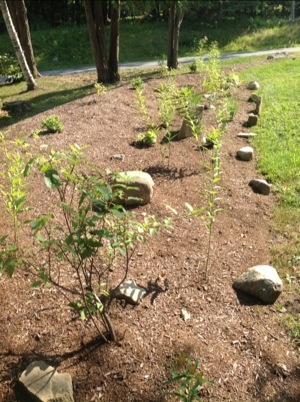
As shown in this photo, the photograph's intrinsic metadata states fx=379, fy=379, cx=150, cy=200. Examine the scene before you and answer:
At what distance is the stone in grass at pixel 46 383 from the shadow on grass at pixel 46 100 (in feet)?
23.2

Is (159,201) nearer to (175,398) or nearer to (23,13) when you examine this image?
(175,398)

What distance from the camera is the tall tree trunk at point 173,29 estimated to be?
45.1ft

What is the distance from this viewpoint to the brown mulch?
2924mm

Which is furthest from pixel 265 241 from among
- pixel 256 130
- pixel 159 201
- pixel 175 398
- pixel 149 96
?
pixel 149 96

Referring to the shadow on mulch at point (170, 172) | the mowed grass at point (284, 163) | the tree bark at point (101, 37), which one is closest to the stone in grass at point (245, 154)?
the mowed grass at point (284, 163)

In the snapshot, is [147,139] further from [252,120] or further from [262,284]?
[262,284]

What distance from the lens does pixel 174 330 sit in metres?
3.36

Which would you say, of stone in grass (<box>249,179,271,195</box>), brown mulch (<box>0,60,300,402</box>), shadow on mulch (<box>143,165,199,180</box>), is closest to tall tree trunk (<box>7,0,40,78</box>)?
shadow on mulch (<box>143,165,199,180</box>)

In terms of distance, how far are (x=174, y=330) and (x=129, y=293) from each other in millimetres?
543

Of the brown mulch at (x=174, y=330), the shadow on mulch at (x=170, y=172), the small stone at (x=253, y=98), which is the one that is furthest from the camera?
the small stone at (x=253, y=98)

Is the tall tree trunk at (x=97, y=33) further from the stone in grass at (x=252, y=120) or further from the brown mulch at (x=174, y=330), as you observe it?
the brown mulch at (x=174, y=330)

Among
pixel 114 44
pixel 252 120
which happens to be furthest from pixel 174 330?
pixel 114 44

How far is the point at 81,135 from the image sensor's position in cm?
745

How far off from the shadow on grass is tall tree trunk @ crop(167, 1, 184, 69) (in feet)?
12.1
